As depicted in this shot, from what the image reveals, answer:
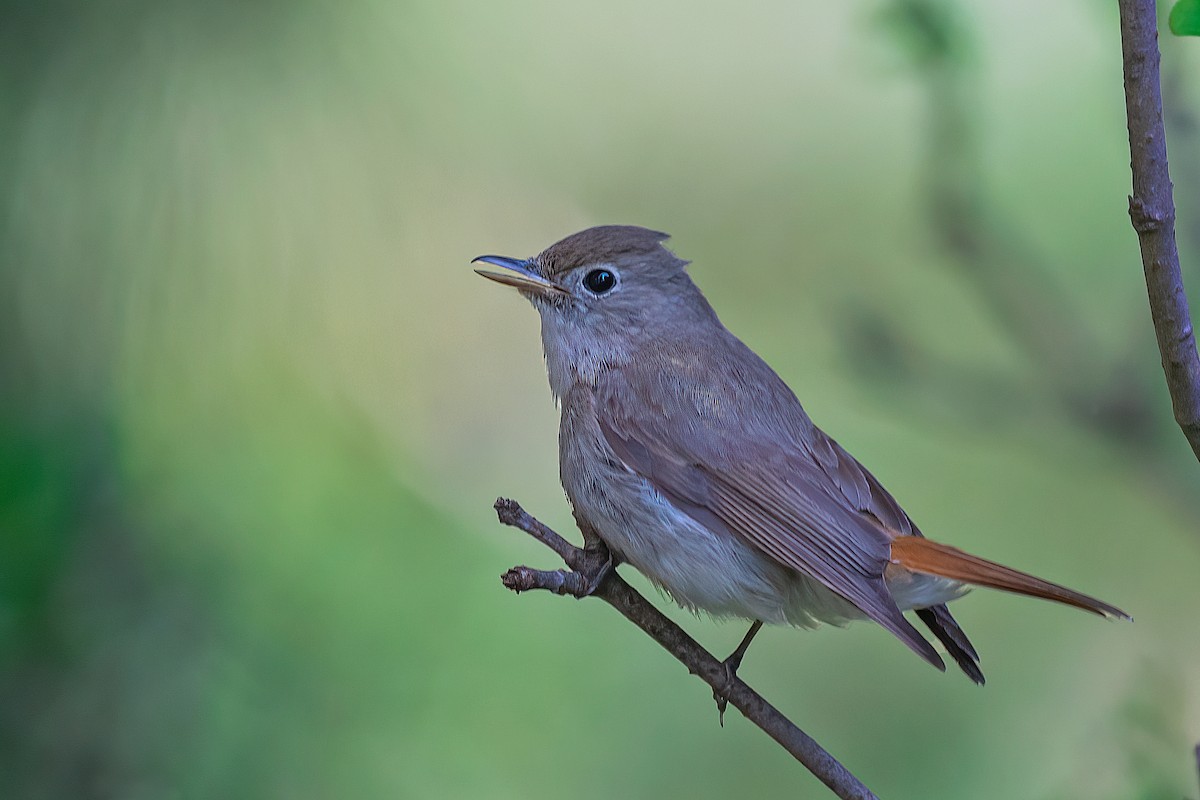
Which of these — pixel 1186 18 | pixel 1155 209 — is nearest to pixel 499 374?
pixel 1155 209

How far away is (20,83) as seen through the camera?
3.53 metres

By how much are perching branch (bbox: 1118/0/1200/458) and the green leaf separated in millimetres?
130

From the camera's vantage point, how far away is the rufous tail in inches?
90.8

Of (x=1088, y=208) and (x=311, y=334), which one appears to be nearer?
(x=311, y=334)

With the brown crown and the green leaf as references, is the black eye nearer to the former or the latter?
the brown crown

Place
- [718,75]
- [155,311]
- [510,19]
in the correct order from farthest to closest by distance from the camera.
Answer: [718,75], [510,19], [155,311]

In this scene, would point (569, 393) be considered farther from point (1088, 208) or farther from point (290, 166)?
point (1088, 208)

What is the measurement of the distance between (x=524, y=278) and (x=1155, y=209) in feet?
6.52

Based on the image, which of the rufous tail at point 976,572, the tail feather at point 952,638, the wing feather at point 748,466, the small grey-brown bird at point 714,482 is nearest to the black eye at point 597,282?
the small grey-brown bird at point 714,482

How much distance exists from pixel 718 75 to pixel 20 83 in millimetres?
3269

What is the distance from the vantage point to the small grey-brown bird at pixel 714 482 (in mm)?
2863

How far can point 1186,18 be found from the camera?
5.00 feet

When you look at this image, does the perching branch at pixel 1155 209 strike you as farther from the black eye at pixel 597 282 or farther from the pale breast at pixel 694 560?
the black eye at pixel 597 282

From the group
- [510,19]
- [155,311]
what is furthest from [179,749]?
[510,19]
